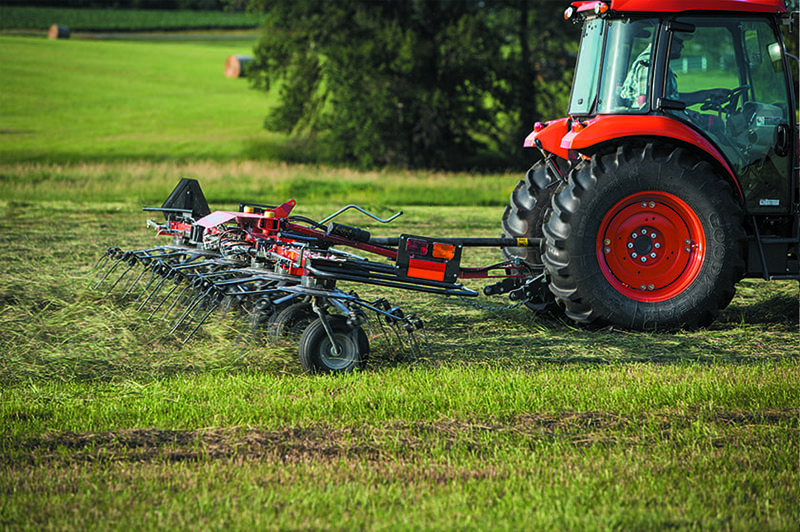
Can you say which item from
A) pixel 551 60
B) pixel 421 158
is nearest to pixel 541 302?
pixel 421 158

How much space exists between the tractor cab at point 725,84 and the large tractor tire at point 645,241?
1.09 feet

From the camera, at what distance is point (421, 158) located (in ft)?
89.6

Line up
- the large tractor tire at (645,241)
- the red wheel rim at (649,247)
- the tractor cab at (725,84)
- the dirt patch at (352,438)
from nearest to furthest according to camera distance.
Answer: the dirt patch at (352,438), the large tractor tire at (645,241), the red wheel rim at (649,247), the tractor cab at (725,84)

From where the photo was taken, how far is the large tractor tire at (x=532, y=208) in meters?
6.97

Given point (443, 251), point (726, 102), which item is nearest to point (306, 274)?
point (443, 251)

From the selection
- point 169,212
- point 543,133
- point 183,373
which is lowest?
point 183,373

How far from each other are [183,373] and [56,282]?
310cm

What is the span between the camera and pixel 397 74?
→ 2655cm

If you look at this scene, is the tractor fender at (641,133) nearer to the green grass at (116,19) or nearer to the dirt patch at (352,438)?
the dirt patch at (352,438)

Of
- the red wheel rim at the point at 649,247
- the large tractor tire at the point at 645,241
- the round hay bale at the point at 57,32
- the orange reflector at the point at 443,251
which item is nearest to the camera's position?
the orange reflector at the point at 443,251

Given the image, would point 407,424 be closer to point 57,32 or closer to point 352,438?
point 352,438

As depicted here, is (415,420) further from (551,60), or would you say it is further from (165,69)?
(165,69)

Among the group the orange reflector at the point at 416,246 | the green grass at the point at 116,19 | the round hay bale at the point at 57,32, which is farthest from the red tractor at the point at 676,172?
the round hay bale at the point at 57,32

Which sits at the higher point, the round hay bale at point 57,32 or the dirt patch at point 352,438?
the round hay bale at point 57,32
